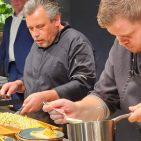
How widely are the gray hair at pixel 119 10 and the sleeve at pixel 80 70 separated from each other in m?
0.80

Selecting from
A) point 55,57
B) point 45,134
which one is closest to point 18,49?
point 55,57

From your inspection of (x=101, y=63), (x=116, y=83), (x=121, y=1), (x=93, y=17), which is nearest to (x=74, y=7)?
(x=93, y=17)

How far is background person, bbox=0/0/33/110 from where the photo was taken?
10.0 ft

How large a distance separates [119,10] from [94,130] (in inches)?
16.6

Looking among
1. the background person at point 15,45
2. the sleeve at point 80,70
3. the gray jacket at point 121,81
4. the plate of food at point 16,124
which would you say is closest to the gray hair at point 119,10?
the gray jacket at point 121,81

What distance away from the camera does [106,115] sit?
1.79 metres

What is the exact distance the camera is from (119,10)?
56.1 inches

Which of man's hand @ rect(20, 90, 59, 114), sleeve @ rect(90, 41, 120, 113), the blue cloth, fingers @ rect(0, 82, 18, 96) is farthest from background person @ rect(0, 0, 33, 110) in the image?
sleeve @ rect(90, 41, 120, 113)

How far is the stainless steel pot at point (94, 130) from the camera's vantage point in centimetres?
131

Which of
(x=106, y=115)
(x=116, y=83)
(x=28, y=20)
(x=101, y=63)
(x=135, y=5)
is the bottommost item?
(x=101, y=63)

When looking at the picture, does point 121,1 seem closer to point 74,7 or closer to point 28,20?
point 28,20

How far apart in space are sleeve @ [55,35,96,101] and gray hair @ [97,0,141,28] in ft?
2.64

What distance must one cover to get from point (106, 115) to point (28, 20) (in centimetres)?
80

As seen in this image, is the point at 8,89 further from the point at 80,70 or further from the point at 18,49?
the point at 18,49
